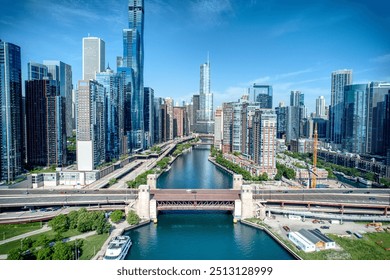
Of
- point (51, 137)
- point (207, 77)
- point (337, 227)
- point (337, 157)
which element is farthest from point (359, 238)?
point (207, 77)

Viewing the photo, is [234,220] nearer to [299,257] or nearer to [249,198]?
[249,198]

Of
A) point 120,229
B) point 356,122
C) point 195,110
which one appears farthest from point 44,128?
point 195,110

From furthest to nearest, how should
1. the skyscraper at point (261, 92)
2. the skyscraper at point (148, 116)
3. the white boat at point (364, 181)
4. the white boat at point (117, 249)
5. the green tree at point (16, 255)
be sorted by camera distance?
1. the skyscraper at point (261, 92)
2. the skyscraper at point (148, 116)
3. the white boat at point (364, 181)
4. the white boat at point (117, 249)
5. the green tree at point (16, 255)

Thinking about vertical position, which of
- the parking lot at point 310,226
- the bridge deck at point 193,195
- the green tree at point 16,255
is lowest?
the parking lot at point 310,226

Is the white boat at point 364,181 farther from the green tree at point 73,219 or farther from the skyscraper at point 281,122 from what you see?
the skyscraper at point 281,122

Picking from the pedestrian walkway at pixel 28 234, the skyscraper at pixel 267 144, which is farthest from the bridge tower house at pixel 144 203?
the skyscraper at pixel 267 144

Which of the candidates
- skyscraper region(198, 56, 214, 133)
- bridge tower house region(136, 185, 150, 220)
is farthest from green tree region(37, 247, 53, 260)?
skyscraper region(198, 56, 214, 133)

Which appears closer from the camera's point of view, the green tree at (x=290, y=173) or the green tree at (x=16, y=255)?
the green tree at (x=16, y=255)
